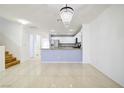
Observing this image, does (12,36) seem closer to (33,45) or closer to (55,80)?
(33,45)

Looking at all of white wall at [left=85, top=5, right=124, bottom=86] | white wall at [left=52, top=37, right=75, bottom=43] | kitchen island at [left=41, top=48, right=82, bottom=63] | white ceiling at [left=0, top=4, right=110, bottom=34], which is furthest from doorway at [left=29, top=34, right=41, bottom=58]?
white wall at [left=85, top=5, right=124, bottom=86]

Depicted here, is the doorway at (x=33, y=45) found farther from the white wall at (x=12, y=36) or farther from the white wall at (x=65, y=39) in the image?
the white wall at (x=12, y=36)

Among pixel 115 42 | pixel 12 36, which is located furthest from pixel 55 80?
pixel 12 36

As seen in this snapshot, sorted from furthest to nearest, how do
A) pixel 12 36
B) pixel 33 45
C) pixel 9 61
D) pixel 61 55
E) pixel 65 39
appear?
1. pixel 65 39
2. pixel 33 45
3. pixel 61 55
4. pixel 12 36
5. pixel 9 61

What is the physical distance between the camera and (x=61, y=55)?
8820mm

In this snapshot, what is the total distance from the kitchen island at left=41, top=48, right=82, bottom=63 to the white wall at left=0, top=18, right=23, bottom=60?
1.69 m

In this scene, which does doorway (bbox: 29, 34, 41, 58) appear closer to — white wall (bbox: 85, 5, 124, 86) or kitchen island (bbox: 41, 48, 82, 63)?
kitchen island (bbox: 41, 48, 82, 63)

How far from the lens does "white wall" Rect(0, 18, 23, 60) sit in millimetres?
7829

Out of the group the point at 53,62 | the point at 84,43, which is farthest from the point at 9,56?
the point at 84,43

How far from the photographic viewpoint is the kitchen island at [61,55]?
8750 millimetres

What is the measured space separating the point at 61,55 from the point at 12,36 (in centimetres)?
342

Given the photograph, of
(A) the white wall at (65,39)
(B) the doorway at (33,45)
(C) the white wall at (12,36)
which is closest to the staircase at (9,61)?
(C) the white wall at (12,36)

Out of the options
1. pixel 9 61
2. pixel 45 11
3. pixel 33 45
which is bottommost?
pixel 9 61

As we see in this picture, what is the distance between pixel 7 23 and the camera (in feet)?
25.8
